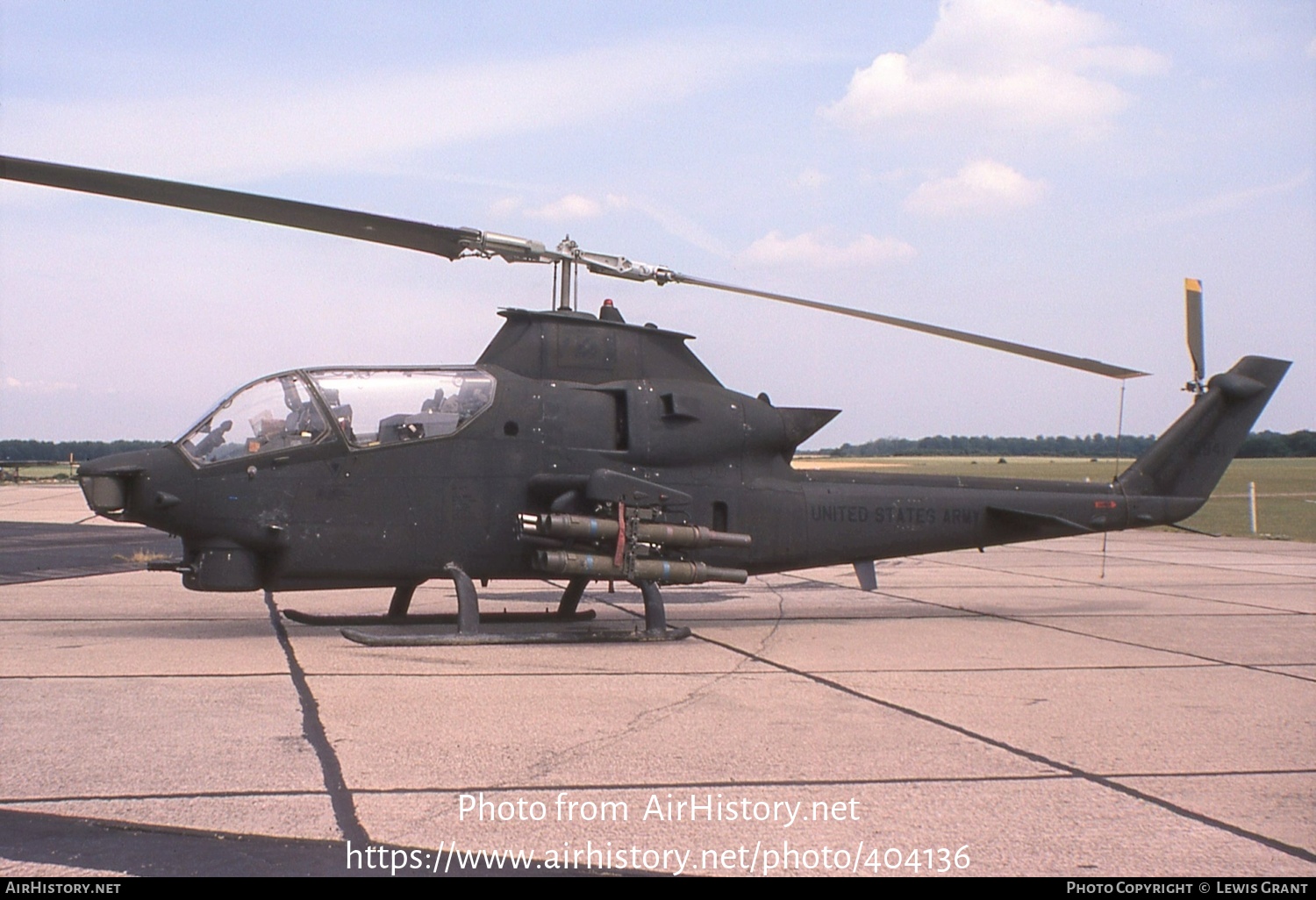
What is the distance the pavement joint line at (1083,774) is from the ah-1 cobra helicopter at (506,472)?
2312 mm

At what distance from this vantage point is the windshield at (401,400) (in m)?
9.62

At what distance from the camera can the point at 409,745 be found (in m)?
5.85

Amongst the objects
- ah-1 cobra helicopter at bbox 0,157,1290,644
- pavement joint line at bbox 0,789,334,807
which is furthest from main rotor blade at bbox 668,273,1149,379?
pavement joint line at bbox 0,789,334,807

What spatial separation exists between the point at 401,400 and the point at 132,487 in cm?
214

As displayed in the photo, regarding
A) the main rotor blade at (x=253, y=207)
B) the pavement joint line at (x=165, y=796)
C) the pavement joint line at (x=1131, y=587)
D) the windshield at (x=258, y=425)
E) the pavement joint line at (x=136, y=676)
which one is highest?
the main rotor blade at (x=253, y=207)

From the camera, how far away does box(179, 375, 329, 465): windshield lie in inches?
367

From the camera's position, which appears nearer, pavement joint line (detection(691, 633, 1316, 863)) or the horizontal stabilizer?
pavement joint line (detection(691, 633, 1316, 863))

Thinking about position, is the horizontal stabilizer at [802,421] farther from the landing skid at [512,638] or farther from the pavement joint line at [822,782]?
the pavement joint line at [822,782]

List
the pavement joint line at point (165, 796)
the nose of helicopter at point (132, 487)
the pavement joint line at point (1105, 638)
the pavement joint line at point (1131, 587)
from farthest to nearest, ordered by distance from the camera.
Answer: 1. the pavement joint line at point (1131, 587)
2. the nose of helicopter at point (132, 487)
3. the pavement joint line at point (1105, 638)
4. the pavement joint line at point (165, 796)

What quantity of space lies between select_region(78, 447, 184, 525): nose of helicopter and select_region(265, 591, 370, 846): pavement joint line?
4.95 ft

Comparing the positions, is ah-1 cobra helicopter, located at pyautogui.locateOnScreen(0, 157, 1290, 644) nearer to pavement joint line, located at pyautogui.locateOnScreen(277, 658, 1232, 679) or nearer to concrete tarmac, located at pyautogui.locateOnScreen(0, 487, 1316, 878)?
concrete tarmac, located at pyautogui.locateOnScreen(0, 487, 1316, 878)

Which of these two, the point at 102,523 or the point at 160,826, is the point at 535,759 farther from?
the point at 102,523

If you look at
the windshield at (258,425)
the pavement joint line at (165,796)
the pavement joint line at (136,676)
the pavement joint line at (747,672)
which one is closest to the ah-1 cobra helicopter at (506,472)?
the windshield at (258,425)

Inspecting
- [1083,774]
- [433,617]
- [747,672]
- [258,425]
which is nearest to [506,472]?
[433,617]
